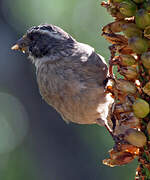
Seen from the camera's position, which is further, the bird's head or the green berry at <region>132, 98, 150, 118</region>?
the bird's head

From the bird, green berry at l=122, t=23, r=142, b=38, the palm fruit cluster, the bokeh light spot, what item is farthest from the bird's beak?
the bokeh light spot

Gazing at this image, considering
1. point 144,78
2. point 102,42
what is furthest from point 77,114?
point 102,42

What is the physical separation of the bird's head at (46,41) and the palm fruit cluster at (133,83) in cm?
210

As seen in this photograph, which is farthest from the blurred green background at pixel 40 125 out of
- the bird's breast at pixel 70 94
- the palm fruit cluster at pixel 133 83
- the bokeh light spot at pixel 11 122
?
the palm fruit cluster at pixel 133 83

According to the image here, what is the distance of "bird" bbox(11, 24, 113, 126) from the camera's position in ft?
14.0

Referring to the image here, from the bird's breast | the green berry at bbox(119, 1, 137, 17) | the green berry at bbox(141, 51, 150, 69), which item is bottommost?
the bird's breast

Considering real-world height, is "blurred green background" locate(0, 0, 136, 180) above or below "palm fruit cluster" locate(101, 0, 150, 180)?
below

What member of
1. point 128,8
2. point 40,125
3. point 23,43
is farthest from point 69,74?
point 40,125

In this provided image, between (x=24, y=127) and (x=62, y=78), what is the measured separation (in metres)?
6.78

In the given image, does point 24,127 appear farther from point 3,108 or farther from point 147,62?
point 147,62

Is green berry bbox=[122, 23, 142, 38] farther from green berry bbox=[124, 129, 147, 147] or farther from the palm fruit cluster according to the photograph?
green berry bbox=[124, 129, 147, 147]

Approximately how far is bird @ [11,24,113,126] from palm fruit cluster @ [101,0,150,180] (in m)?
1.70

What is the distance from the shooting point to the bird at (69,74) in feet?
14.0

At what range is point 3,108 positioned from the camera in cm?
1134
